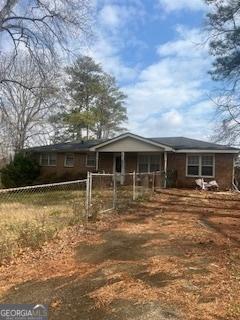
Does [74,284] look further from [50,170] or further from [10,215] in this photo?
[50,170]

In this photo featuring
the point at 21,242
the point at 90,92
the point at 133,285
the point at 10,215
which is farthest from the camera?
the point at 90,92

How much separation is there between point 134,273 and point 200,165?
20814 mm

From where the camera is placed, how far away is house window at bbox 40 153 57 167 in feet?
113

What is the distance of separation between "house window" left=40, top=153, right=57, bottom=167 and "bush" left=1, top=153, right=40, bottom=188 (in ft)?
4.11

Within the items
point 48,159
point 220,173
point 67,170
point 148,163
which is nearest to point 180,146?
point 148,163

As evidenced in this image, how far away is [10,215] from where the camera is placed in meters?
12.1

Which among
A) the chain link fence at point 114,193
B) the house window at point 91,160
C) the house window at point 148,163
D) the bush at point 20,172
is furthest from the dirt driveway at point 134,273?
the bush at point 20,172

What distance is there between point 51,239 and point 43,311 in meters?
4.04

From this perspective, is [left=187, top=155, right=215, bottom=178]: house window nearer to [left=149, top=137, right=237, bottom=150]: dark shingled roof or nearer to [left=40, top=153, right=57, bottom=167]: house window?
[left=149, top=137, right=237, bottom=150]: dark shingled roof

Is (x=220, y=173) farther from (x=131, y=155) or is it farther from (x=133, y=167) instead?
(x=131, y=155)

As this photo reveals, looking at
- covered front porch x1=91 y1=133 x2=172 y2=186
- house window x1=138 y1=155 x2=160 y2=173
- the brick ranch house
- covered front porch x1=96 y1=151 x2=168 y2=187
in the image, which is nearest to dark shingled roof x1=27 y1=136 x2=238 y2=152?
the brick ranch house

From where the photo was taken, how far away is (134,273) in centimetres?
662

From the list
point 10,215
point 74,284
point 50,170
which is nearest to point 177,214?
point 10,215

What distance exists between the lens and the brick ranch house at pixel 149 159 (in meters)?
26.1
